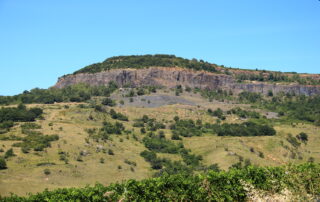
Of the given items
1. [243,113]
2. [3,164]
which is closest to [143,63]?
[243,113]

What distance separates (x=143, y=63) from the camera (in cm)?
18075

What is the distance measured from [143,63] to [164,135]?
83.8 m

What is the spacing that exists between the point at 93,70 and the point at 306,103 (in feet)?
275

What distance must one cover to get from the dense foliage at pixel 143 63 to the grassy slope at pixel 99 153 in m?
55.0

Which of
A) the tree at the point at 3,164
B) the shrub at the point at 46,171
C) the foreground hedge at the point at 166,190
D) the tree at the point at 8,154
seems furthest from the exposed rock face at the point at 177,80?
the foreground hedge at the point at 166,190

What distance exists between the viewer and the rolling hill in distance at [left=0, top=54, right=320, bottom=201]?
28.6m

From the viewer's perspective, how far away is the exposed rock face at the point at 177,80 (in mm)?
168750

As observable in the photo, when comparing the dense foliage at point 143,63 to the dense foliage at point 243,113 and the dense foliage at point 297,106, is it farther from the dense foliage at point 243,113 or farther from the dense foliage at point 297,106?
the dense foliage at point 243,113

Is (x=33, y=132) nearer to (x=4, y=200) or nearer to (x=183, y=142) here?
(x=183, y=142)

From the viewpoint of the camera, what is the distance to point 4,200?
89.7ft

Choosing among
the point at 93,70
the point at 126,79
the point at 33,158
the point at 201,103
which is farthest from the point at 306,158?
the point at 93,70

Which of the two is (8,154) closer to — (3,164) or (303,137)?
(3,164)

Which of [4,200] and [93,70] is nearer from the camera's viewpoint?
[4,200]

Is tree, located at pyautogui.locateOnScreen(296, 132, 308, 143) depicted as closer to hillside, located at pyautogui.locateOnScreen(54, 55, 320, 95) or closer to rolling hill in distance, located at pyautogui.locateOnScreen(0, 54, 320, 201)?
rolling hill in distance, located at pyautogui.locateOnScreen(0, 54, 320, 201)
